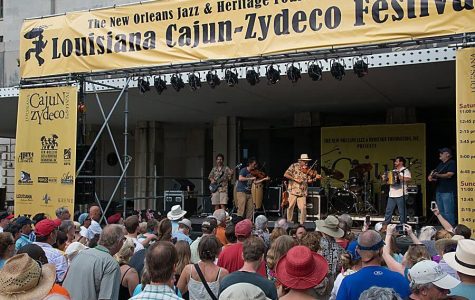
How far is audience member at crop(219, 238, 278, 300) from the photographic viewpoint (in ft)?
12.0

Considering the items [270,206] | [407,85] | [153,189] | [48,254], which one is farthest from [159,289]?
[153,189]

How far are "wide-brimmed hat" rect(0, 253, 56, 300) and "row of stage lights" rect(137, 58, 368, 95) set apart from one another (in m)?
7.05

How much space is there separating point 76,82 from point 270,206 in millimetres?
6447

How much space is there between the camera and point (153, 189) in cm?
1875

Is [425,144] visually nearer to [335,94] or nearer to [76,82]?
[335,94]

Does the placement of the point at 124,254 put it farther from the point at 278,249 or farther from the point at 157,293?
the point at 157,293

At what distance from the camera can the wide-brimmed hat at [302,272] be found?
10.2ft

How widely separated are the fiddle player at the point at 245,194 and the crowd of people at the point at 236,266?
22.4ft

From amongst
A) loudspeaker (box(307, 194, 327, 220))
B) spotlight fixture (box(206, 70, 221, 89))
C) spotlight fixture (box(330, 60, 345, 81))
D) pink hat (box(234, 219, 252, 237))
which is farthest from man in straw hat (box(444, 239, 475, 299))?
loudspeaker (box(307, 194, 327, 220))

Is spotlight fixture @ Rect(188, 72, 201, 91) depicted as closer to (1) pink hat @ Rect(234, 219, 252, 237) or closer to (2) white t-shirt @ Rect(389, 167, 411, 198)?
(2) white t-shirt @ Rect(389, 167, 411, 198)

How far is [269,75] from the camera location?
9.52m

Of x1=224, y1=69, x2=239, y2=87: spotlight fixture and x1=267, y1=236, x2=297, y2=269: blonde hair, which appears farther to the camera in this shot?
x1=224, y1=69, x2=239, y2=87: spotlight fixture

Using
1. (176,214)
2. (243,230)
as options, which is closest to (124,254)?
(243,230)

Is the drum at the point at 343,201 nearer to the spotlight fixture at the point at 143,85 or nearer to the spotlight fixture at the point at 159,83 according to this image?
the spotlight fixture at the point at 159,83
